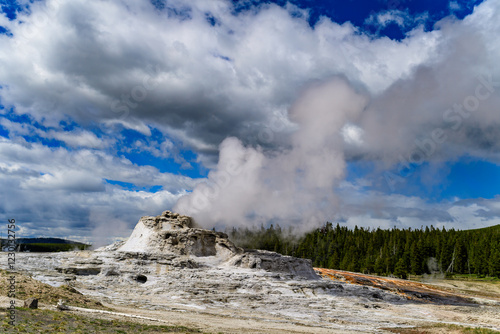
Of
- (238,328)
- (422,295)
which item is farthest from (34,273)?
(422,295)

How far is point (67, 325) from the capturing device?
17312 mm

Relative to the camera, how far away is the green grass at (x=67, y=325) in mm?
16031

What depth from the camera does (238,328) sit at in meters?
21.6

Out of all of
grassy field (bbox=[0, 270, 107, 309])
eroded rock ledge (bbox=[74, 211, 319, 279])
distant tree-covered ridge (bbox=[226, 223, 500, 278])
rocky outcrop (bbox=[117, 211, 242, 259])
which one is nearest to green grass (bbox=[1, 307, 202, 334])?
grassy field (bbox=[0, 270, 107, 309])

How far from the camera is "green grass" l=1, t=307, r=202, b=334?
1603 cm

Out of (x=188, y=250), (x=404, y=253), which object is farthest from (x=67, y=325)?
(x=404, y=253)

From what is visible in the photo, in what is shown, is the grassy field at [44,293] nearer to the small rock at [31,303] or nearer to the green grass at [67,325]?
the small rock at [31,303]

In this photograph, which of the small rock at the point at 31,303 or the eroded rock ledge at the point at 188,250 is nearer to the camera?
the small rock at the point at 31,303

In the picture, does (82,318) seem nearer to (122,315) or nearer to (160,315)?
(122,315)

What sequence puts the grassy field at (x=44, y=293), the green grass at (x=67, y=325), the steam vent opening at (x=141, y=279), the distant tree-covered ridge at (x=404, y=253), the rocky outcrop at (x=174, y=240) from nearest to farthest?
the green grass at (x=67, y=325) < the grassy field at (x=44, y=293) < the steam vent opening at (x=141, y=279) < the rocky outcrop at (x=174, y=240) < the distant tree-covered ridge at (x=404, y=253)

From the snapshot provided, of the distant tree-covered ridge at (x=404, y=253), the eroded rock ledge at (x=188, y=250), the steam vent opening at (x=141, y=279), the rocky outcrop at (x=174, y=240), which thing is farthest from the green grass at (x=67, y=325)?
the distant tree-covered ridge at (x=404, y=253)

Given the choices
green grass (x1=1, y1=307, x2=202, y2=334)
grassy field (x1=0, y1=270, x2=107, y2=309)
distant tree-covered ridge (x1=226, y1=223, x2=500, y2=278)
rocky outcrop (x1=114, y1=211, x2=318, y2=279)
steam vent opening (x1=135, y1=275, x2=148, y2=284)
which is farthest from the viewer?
distant tree-covered ridge (x1=226, y1=223, x2=500, y2=278)

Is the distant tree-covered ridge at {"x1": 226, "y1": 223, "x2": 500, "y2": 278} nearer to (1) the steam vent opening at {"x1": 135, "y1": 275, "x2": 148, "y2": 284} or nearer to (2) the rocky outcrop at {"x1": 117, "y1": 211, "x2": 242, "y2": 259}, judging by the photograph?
(2) the rocky outcrop at {"x1": 117, "y1": 211, "x2": 242, "y2": 259}

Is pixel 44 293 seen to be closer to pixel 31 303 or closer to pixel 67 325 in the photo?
pixel 31 303
